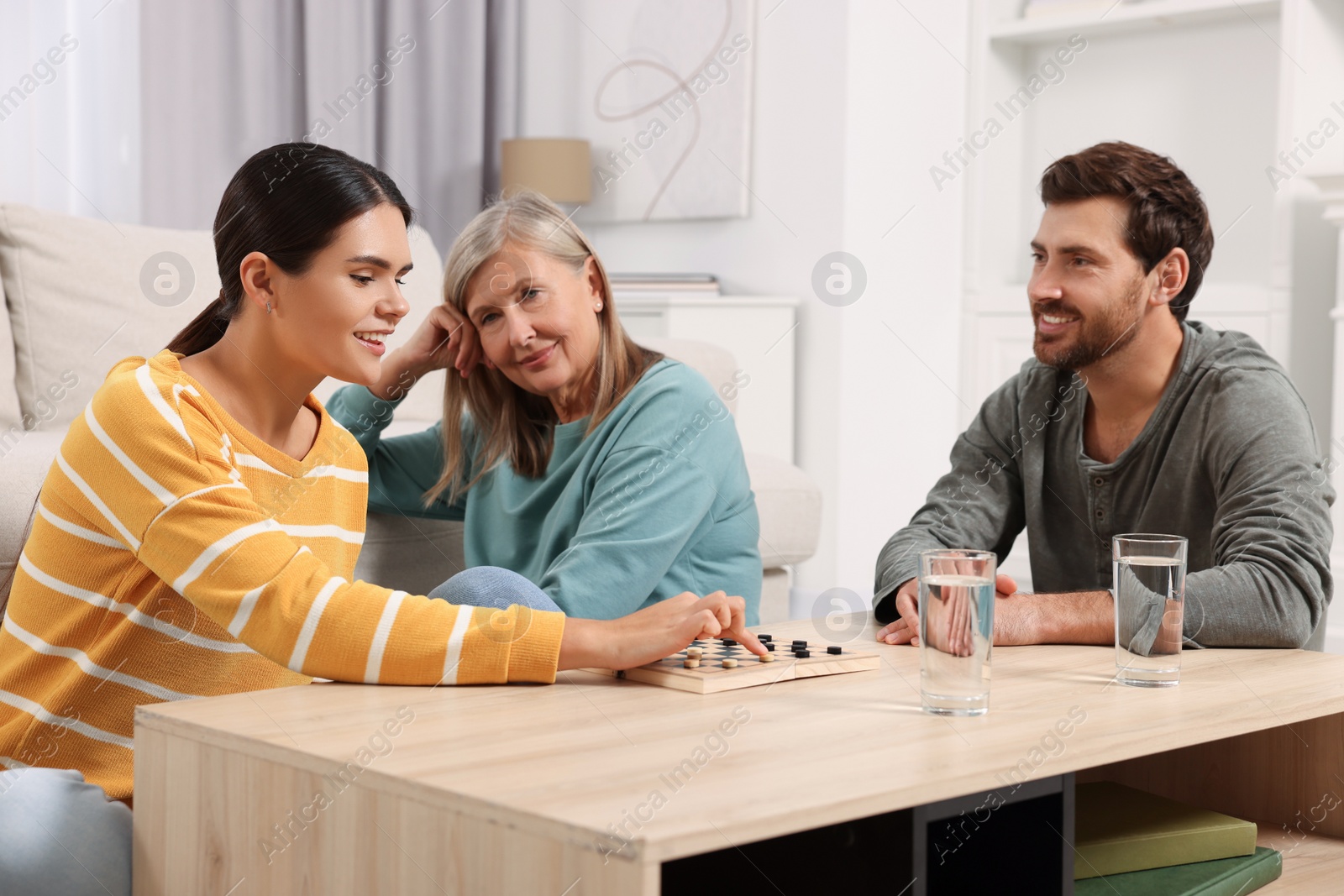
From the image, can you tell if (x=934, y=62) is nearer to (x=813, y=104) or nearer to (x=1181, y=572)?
(x=813, y=104)

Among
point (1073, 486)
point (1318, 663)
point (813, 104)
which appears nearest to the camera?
point (1318, 663)

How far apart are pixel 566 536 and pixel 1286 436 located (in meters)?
0.77

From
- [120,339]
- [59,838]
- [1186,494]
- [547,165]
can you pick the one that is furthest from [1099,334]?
→ [547,165]

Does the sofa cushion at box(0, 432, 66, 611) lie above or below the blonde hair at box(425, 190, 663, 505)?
below

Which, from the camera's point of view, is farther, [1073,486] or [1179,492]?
[1073,486]

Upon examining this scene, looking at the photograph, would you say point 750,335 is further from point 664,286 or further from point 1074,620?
point 1074,620

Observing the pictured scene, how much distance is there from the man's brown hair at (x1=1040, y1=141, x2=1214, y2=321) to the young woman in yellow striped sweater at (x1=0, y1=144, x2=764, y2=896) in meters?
0.79

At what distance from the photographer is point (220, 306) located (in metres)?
1.26

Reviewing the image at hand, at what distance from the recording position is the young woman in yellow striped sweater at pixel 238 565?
1008 mm

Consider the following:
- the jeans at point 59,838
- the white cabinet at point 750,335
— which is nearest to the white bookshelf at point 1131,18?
the white cabinet at point 750,335

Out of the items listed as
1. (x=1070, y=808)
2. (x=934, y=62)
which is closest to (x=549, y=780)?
(x=1070, y=808)

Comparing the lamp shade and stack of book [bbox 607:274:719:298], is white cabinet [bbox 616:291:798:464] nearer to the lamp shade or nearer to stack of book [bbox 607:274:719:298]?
stack of book [bbox 607:274:719:298]

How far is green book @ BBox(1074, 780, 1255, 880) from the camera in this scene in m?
1.07

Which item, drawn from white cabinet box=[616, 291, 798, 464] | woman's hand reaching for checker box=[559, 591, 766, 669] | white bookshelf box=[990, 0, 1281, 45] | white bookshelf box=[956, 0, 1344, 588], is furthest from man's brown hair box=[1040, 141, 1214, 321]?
white bookshelf box=[990, 0, 1281, 45]
